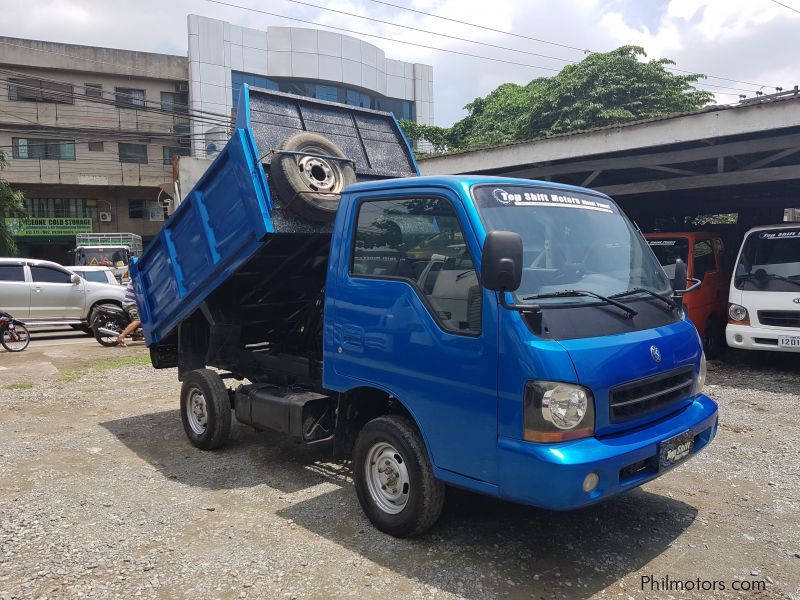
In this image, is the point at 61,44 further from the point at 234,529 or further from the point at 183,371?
the point at 234,529

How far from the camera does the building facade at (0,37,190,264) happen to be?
3153cm

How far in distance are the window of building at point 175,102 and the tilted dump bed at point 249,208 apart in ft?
97.6

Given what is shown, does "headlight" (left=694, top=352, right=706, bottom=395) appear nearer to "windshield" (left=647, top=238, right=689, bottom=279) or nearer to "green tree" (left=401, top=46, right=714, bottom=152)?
"windshield" (left=647, top=238, right=689, bottom=279)

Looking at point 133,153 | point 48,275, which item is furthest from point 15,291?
point 133,153

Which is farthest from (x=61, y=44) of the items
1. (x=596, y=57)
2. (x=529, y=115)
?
(x=596, y=57)

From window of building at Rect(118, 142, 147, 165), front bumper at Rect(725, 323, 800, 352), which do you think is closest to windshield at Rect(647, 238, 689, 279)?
front bumper at Rect(725, 323, 800, 352)

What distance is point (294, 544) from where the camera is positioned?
12.8 ft

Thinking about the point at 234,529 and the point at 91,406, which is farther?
the point at 91,406

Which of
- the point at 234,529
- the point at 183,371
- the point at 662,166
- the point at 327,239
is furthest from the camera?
the point at 662,166

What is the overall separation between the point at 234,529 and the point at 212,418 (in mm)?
1638

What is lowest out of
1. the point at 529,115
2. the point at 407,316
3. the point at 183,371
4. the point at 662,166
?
the point at 183,371

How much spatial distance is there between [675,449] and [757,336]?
595cm

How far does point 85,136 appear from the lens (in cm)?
3209

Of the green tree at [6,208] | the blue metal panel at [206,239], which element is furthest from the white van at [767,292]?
the green tree at [6,208]
